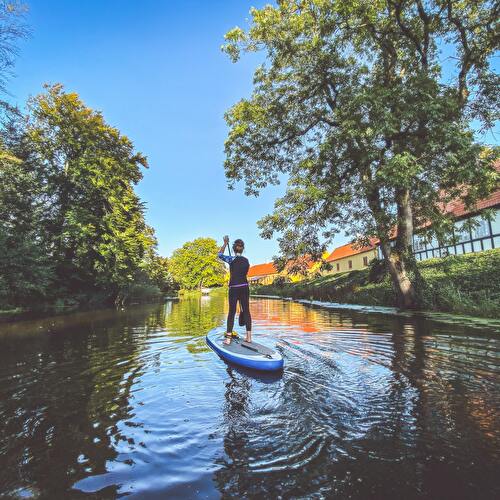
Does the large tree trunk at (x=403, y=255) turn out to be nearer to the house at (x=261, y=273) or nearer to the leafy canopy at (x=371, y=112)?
the leafy canopy at (x=371, y=112)

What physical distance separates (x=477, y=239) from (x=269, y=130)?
15.2 m

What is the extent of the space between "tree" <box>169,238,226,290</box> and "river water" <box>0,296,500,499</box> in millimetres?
76571

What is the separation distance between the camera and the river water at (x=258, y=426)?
2670mm

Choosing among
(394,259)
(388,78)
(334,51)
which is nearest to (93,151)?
(334,51)

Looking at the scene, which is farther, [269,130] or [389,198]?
[269,130]

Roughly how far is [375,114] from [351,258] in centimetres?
3804

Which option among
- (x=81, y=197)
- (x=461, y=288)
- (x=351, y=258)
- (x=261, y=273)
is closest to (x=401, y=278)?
(x=461, y=288)

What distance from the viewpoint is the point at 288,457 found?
9.89 feet

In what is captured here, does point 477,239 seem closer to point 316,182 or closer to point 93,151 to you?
point 316,182

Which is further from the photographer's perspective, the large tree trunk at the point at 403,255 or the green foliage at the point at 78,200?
the green foliage at the point at 78,200

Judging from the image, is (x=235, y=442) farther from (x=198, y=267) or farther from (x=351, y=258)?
(x=198, y=267)

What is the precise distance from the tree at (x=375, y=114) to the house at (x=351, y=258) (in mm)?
26180

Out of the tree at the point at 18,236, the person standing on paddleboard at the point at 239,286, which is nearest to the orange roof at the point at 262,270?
the tree at the point at 18,236

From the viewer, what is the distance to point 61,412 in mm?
4473
